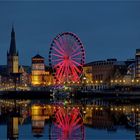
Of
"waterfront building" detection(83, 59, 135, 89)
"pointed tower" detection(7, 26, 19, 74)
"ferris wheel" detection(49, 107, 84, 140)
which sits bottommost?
"ferris wheel" detection(49, 107, 84, 140)

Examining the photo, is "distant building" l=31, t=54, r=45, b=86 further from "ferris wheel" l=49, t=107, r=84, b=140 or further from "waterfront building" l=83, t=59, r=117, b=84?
"ferris wheel" l=49, t=107, r=84, b=140

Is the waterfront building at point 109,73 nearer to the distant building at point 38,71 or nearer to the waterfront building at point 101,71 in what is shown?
the waterfront building at point 101,71

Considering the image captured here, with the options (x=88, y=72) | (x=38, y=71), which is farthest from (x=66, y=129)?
(x=38, y=71)

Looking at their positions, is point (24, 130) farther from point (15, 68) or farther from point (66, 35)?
point (15, 68)

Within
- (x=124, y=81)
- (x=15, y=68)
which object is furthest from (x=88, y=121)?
(x=15, y=68)

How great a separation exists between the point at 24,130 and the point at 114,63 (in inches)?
4580

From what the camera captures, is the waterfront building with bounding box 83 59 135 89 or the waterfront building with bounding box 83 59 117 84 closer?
the waterfront building with bounding box 83 59 135 89

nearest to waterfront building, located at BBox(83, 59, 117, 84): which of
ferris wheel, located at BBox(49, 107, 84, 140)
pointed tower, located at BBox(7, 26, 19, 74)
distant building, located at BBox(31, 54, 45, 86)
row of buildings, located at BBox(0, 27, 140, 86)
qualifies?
row of buildings, located at BBox(0, 27, 140, 86)

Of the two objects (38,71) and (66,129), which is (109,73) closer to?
(38,71)

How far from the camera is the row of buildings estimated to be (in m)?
136

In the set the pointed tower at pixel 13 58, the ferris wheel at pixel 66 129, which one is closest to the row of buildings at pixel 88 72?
the pointed tower at pixel 13 58

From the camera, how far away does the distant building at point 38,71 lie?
6357 inches

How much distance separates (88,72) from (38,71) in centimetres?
1648

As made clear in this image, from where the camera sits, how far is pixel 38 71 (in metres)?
168
